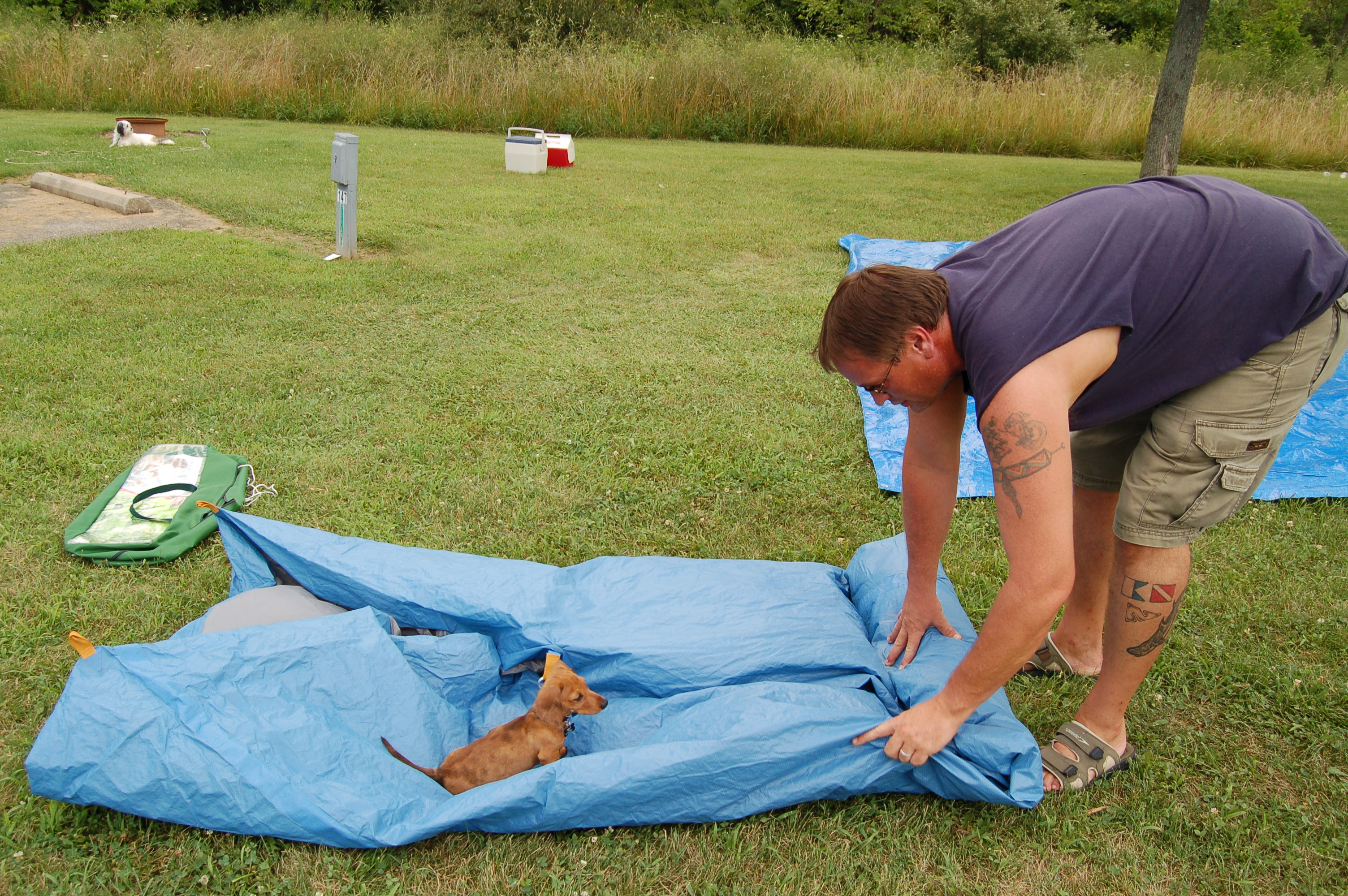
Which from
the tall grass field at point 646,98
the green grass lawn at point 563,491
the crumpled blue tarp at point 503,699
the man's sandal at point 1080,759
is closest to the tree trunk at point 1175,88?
the green grass lawn at point 563,491

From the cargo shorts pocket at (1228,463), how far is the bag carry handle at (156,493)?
3.17 m

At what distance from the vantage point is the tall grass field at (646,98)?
13750mm

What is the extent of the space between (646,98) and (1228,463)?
13561 millimetres

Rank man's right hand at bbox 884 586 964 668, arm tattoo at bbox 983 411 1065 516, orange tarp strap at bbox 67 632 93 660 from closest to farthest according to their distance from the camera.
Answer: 1. arm tattoo at bbox 983 411 1065 516
2. orange tarp strap at bbox 67 632 93 660
3. man's right hand at bbox 884 586 964 668

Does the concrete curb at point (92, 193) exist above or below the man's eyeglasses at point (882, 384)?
below

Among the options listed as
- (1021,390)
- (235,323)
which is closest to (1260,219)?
(1021,390)

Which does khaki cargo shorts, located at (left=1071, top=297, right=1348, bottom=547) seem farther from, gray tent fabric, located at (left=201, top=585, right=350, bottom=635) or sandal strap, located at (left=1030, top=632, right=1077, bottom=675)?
gray tent fabric, located at (left=201, top=585, right=350, bottom=635)

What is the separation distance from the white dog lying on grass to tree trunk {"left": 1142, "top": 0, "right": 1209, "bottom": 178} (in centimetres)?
1148

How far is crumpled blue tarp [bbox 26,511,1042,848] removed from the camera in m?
1.95

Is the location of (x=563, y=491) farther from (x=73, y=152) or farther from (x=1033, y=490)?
(x=73, y=152)

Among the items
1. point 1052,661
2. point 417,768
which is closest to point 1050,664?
point 1052,661

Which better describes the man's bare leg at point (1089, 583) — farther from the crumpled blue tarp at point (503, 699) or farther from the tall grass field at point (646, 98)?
the tall grass field at point (646, 98)

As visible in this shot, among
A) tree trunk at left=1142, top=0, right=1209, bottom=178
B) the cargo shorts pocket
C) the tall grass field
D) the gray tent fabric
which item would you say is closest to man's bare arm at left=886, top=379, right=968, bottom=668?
the cargo shorts pocket

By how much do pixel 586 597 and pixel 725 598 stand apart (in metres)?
0.44
